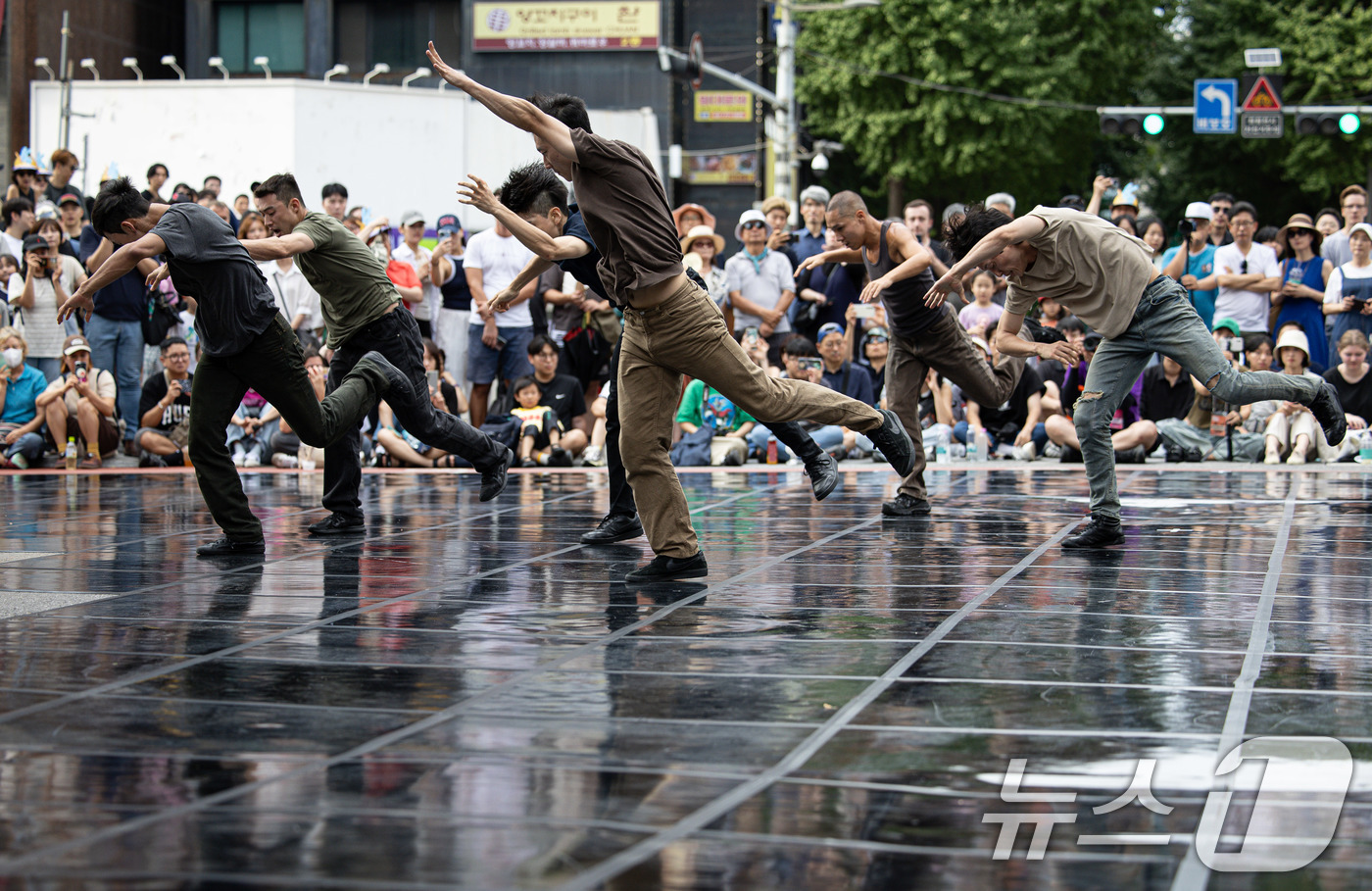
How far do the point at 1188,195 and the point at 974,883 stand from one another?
34581 millimetres

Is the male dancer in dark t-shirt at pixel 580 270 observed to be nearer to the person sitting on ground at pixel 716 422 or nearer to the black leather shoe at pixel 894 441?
the black leather shoe at pixel 894 441

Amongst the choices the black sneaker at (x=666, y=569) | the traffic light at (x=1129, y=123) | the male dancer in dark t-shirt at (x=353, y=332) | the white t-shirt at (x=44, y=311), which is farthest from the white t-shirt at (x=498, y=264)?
the traffic light at (x=1129, y=123)

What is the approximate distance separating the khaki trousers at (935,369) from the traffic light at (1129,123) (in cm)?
1874

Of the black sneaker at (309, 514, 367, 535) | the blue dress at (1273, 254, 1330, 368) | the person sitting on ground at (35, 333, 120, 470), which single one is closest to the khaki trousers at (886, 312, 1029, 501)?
the black sneaker at (309, 514, 367, 535)

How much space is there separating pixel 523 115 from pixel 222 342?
2.31m

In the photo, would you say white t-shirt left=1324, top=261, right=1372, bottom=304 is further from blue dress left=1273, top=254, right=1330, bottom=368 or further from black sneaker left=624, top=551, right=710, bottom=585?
black sneaker left=624, top=551, right=710, bottom=585

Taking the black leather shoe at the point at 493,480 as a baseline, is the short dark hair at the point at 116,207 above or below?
above

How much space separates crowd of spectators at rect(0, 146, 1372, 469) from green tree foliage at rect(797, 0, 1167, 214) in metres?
21.1

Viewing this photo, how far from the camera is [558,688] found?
14.8 ft

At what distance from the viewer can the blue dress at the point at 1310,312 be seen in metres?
13.8

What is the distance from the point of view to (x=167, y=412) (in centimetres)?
1348

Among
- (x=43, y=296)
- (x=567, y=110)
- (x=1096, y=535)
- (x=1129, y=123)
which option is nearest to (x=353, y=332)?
(x=567, y=110)

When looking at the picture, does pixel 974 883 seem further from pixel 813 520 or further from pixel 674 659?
pixel 813 520

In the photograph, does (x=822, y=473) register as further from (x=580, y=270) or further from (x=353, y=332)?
(x=353, y=332)
